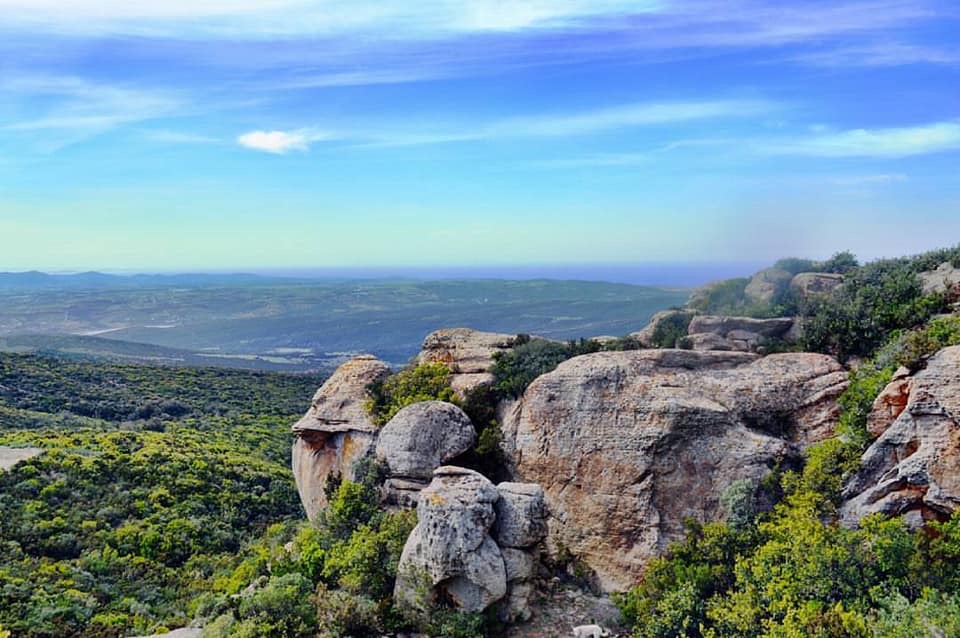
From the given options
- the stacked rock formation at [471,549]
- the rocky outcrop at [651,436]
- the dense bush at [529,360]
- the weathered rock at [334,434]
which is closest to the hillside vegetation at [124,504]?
the weathered rock at [334,434]

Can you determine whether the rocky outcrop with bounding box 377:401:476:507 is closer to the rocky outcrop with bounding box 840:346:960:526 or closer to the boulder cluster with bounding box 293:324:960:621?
the boulder cluster with bounding box 293:324:960:621

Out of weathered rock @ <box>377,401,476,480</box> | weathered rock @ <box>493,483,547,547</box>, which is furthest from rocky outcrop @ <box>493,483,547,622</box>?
weathered rock @ <box>377,401,476,480</box>

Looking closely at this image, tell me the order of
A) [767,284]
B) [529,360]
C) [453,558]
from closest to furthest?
[453,558], [529,360], [767,284]

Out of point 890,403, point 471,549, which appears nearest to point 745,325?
point 890,403

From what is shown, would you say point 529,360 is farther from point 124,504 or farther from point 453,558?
point 124,504

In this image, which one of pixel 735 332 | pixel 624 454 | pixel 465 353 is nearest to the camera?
pixel 624 454

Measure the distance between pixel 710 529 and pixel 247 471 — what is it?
75.3ft

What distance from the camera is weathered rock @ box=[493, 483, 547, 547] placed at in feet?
41.9

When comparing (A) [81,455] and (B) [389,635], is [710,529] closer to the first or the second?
(B) [389,635]

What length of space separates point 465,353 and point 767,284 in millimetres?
10031

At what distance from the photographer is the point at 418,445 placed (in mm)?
15727

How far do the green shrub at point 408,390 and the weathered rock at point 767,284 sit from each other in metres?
10.2

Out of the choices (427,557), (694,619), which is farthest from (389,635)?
(694,619)

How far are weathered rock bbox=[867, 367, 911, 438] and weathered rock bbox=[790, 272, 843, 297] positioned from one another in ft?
21.2
